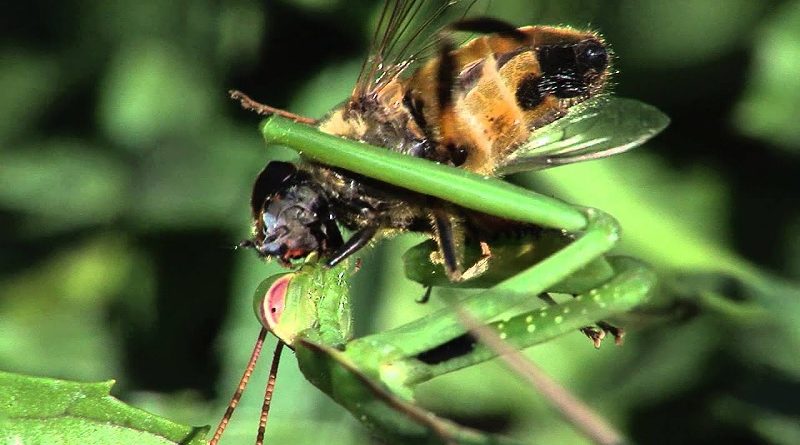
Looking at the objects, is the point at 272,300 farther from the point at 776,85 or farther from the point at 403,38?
the point at 776,85

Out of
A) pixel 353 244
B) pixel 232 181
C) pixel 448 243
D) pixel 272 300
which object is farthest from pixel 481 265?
pixel 232 181

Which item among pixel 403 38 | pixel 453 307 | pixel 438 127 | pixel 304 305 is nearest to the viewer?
pixel 453 307

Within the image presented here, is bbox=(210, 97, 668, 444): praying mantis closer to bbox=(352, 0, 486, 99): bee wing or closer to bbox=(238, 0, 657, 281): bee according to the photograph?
bbox=(238, 0, 657, 281): bee

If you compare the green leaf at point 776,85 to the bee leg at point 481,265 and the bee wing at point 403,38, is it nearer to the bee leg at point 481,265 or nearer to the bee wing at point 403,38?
the bee wing at point 403,38

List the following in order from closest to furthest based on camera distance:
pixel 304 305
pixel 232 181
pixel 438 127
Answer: pixel 304 305
pixel 438 127
pixel 232 181

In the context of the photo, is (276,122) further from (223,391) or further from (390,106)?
(223,391)

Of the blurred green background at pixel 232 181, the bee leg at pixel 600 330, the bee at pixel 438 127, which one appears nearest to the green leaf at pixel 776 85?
the blurred green background at pixel 232 181

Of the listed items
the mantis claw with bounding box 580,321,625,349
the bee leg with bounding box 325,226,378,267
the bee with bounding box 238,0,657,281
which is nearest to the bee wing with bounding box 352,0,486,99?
the bee with bounding box 238,0,657,281
